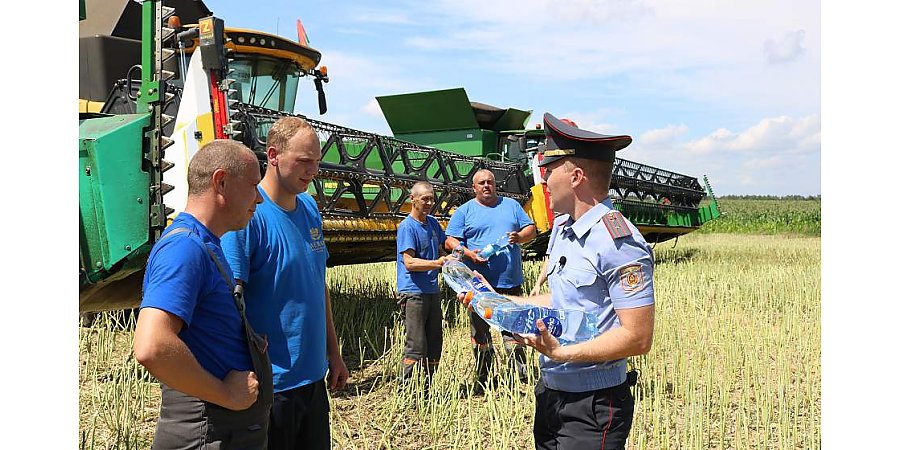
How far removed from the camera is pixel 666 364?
503 cm

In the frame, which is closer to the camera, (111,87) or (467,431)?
(467,431)

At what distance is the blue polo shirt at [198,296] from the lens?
67.2 inches

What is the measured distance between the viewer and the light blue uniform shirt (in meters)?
2.01

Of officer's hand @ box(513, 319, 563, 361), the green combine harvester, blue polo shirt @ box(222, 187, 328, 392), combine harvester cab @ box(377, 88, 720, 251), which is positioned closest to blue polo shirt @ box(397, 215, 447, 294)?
the green combine harvester

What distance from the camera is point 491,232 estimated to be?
16.3 ft

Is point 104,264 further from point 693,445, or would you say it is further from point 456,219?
point 693,445

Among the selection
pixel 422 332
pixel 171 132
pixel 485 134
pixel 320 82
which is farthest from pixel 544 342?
pixel 485 134

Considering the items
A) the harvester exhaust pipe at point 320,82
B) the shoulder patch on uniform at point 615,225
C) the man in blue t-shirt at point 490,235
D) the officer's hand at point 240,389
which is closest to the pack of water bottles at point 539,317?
the shoulder patch on uniform at point 615,225

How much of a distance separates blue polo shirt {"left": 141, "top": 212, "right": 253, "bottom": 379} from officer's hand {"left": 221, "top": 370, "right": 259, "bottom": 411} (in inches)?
1.2

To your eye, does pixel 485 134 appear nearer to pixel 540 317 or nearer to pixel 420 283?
pixel 420 283

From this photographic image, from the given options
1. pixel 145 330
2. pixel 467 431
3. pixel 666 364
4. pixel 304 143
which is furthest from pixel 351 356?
pixel 145 330

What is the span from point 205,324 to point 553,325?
0.98 m

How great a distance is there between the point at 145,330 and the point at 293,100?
5.37 meters

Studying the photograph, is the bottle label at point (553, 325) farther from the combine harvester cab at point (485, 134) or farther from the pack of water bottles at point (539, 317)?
the combine harvester cab at point (485, 134)
